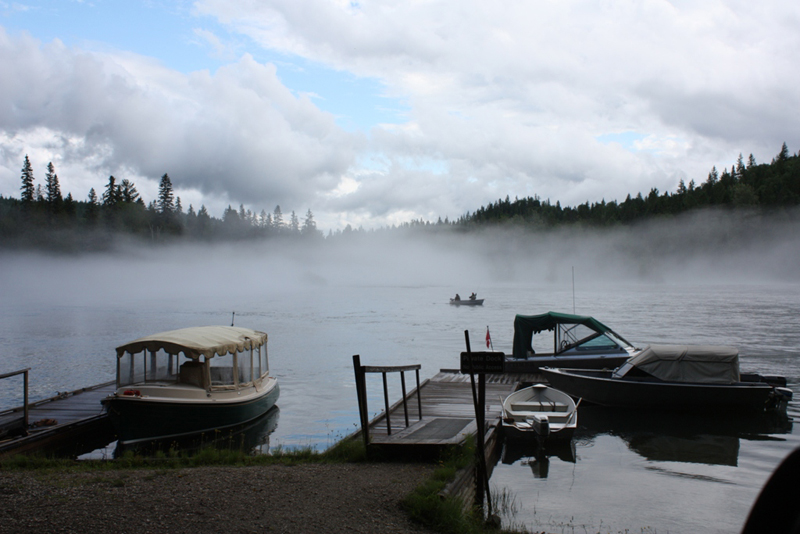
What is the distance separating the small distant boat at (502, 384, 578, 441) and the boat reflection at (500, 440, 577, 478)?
1.22 ft

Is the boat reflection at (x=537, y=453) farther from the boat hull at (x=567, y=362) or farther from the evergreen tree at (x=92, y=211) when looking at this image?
the evergreen tree at (x=92, y=211)

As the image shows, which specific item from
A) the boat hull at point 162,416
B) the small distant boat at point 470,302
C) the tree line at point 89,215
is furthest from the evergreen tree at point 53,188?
the boat hull at point 162,416

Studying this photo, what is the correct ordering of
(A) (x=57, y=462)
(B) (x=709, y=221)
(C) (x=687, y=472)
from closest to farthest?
1. (A) (x=57, y=462)
2. (C) (x=687, y=472)
3. (B) (x=709, y=221)

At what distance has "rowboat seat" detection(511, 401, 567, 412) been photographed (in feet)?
58.5

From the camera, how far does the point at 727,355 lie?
797 inches

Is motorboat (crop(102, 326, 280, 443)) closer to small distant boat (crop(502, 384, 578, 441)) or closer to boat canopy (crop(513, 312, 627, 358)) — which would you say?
small distant boat (crop(502, 384, 578, 441))

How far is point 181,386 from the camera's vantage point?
16828 millimetres

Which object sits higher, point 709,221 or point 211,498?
point 709,221

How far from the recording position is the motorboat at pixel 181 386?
15.8m

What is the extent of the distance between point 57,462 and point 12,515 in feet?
14.5

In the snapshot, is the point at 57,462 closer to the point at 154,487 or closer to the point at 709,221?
the point at 154,487

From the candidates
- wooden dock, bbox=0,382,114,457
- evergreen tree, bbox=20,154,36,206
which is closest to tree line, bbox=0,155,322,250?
evergreen tree, bbox=20,154,36,206

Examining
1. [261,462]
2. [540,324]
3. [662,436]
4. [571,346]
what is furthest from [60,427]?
[571,346]

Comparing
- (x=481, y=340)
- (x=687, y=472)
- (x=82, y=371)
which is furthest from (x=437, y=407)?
(x=481, y=340)
